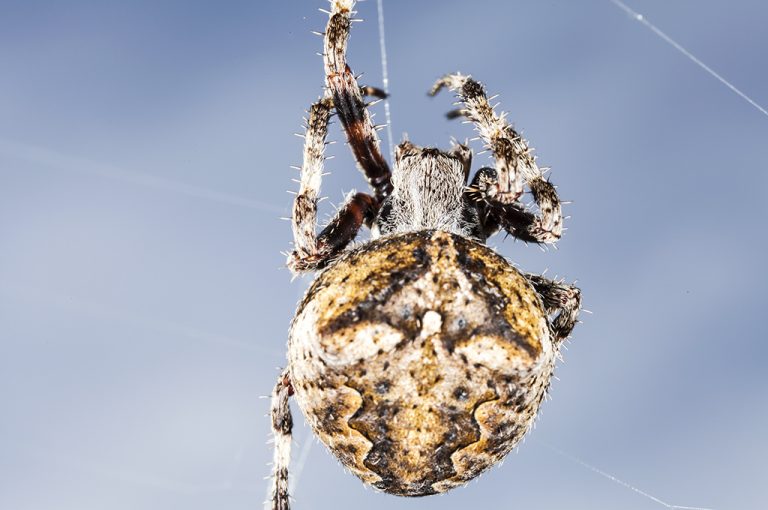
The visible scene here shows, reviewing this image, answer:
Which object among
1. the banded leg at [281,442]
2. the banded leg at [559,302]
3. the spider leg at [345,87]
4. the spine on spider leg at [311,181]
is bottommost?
the banded leg at [281,442]

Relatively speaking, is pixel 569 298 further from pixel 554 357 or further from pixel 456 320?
pixel 456 320

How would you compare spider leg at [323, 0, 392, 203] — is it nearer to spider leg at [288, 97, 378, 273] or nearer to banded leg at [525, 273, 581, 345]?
spider leg at [288, 97, 378, 273]

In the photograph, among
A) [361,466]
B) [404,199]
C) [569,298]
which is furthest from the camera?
[404,199]

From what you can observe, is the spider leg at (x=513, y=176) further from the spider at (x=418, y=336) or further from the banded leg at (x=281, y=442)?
the banded leg at (x=281, y=442)

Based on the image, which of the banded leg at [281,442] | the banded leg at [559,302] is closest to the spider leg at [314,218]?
the banded leg at [281,442]

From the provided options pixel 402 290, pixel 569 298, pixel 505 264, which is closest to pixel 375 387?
pixel 402 290

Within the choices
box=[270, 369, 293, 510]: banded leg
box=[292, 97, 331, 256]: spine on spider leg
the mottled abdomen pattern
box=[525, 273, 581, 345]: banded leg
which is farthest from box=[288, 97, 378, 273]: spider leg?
box=[525, 273, 581, 345]: banded leg

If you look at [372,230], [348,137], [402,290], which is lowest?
[402,290]
